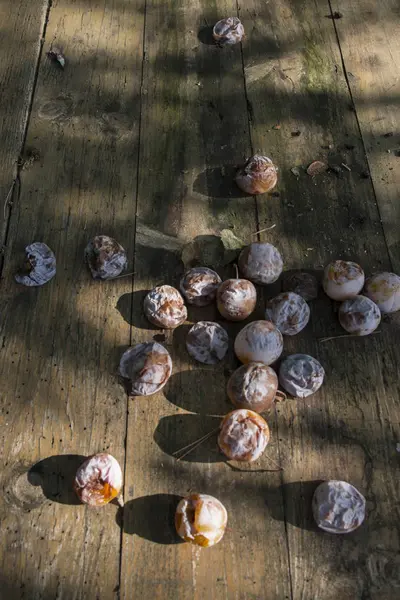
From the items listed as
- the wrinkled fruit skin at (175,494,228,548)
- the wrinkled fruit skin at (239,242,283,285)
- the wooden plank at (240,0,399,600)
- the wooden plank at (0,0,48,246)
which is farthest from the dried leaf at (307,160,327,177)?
the wrinkled fruit skin at (175,494,228,548)

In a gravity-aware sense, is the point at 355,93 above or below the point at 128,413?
above

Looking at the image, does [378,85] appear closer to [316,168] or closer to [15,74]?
[316,168]

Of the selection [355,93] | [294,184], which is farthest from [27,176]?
[355,93]

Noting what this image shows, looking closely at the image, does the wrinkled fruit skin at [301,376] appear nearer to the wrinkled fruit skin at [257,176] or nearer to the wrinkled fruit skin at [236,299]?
the wrinkled fruit skin at [236,299]

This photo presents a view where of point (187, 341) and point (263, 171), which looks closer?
point (187, 341)

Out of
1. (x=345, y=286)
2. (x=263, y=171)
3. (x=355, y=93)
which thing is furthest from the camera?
(x=355, y=93)

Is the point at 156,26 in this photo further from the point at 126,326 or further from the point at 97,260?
the point at 126,326

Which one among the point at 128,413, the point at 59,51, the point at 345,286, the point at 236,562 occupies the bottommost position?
the point at 236,562

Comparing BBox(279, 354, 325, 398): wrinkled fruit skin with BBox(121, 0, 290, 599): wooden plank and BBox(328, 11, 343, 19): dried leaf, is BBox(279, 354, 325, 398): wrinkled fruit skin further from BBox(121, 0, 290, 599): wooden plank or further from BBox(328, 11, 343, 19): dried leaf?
BBox(328, 11, 343, 19): dried leaf

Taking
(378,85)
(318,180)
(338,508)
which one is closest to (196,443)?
(338,508)
